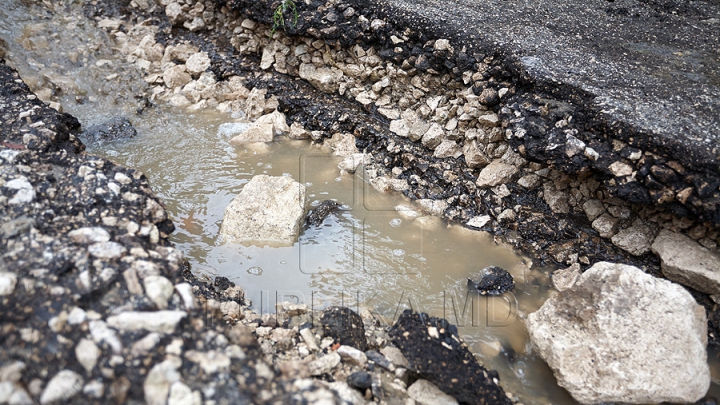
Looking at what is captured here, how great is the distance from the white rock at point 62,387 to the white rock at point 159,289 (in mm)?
359

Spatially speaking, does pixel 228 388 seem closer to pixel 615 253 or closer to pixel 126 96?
pixel 615 253

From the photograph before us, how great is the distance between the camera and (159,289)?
6.08 feet

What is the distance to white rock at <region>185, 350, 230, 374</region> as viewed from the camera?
1686 mm

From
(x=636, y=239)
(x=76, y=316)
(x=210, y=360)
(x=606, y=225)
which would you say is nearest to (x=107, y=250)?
(x=76, y=316)

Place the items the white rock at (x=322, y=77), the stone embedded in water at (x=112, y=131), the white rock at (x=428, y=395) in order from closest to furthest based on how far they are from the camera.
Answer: the white rock at (x=428, y=395) < the stone embedded in water at (x=112, y=131) < the white rock at (x=322, y=77)

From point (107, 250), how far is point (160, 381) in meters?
0.69

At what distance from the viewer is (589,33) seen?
12.5ft

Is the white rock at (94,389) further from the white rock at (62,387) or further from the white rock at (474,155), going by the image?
the white rock at (474,155)

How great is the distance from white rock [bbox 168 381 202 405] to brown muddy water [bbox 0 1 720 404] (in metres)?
1.22

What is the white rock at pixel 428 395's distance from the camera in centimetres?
226

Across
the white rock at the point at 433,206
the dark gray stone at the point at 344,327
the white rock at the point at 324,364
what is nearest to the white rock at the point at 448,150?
the white rock at the point at 433,206

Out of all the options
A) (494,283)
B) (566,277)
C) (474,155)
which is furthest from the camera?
(474,155)

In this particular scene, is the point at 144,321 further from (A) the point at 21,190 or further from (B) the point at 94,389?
(A) the point at 21,190

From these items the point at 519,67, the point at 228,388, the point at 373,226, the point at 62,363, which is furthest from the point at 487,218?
the point at 62,363
